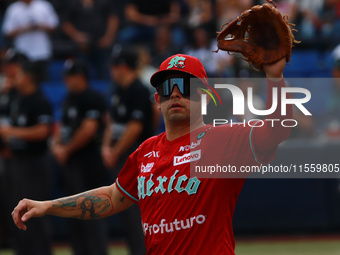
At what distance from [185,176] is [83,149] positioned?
15.0 ft

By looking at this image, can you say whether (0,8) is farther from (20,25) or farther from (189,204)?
(189,204)

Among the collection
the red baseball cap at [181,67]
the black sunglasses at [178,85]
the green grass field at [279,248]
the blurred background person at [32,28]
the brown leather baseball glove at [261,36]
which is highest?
the brown leather baseball glove at [261,36]

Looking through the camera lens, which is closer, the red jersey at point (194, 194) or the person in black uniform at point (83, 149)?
the red jersey at point (194, 194)

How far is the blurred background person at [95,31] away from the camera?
12836 mm

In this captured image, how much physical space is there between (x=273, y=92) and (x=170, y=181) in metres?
0.85

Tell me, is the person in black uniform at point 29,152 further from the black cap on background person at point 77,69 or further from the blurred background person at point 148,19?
the blurred background person at point 148,19

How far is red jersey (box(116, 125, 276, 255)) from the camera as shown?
369 cm

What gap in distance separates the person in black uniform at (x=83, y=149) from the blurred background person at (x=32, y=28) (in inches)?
151

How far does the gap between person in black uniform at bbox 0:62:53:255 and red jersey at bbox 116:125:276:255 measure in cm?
421

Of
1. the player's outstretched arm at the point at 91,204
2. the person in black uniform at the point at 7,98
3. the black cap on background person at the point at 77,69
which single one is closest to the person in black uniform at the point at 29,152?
the person in black uniform at the point at 7,98

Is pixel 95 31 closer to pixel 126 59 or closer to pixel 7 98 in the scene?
pixel 7 98

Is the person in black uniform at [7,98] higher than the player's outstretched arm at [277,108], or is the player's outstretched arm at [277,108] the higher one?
the player's outstretched arm at [277,108]

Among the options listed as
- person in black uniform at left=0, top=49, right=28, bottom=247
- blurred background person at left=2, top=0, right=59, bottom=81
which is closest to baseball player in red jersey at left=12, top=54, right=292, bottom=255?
person in black uniform at left=0, top=49, right=28, bottom=247

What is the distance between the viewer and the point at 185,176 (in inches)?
148
